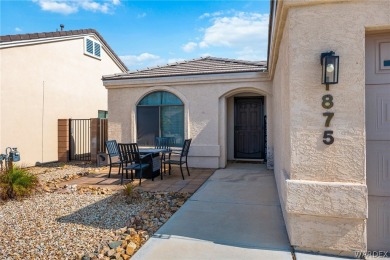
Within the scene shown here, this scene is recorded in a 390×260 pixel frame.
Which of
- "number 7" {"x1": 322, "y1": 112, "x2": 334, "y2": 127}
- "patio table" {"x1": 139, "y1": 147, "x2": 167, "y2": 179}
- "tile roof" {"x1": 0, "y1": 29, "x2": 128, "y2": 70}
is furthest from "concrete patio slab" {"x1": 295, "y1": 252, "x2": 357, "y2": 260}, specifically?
"tile roof" {"x1": 0, "y1": 29, "x2": 128, "y2": 70}

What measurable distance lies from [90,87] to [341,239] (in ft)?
45.4

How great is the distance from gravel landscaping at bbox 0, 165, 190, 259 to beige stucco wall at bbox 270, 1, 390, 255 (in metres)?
2.41

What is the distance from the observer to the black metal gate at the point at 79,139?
12320 mm

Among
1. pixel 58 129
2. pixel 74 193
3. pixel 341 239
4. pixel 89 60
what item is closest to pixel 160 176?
pixel 74 193

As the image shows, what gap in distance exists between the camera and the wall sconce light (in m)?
3.07

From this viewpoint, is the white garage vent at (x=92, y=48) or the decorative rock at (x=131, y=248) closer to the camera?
the decorative rock at (x=131, y=248)

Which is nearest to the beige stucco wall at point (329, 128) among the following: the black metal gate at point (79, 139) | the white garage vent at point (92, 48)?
the black metal gate at point (79, 139)

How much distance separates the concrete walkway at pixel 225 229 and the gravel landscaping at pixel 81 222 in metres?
0.31

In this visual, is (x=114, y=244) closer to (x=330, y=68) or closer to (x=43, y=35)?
(x=330, y=68)

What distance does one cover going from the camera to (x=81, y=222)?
438cm

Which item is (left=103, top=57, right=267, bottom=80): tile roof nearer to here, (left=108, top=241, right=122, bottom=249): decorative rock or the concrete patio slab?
the concrete patio slab

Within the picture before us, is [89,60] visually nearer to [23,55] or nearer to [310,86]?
[23,55]

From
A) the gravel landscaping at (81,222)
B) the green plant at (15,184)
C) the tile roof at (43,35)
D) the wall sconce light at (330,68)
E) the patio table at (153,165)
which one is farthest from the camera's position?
the tile roof at (43,35)

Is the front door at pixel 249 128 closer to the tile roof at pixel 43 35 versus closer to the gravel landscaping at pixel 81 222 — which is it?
the gravel landscaping at pixel 81 222
